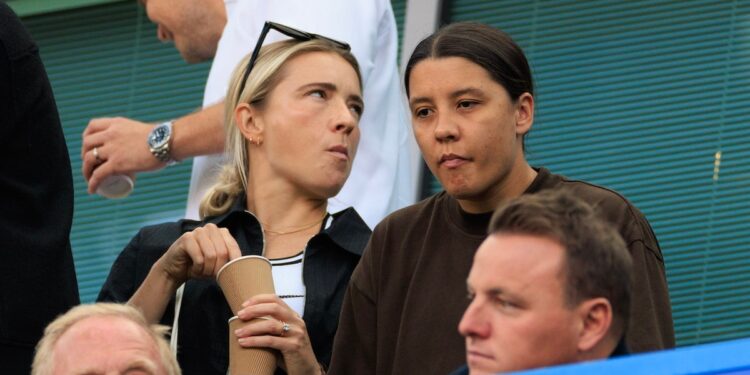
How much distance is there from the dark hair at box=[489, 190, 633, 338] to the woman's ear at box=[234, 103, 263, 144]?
200 cm

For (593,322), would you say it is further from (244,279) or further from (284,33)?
(284,33)

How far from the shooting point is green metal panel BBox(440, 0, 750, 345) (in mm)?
6109

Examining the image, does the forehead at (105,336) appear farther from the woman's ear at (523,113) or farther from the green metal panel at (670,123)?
the green metal panel at (670,123)

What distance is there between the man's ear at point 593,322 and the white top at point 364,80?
2178 millimetres

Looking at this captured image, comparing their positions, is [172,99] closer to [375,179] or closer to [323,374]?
[375,179]

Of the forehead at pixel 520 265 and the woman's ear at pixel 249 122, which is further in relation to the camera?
the woman's ear at pixel 249 122

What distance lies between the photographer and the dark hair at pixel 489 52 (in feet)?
13.4

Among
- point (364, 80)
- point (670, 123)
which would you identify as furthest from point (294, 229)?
point (670, 123)

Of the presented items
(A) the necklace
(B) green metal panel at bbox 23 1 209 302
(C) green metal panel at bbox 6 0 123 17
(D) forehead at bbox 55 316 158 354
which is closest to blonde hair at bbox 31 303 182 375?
(D) forehead at bbox 55 316 158 354

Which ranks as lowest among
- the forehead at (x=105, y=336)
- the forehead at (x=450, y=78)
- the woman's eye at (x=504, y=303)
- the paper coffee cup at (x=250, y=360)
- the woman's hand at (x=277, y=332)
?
the paper coffee cup at (x=250, y=360)

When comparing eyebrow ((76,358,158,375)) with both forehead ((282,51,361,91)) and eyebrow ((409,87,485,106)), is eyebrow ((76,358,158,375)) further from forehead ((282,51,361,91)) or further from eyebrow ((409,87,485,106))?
forehead ((282,51,361,91))

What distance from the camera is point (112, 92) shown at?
7.79 m

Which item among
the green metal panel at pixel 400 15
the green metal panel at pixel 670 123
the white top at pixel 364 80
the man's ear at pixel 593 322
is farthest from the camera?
the green metal panel at pixel 400 15

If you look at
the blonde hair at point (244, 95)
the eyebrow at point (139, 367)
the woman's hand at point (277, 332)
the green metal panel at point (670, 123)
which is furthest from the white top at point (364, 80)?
the eyebrow at point (139, 367)
